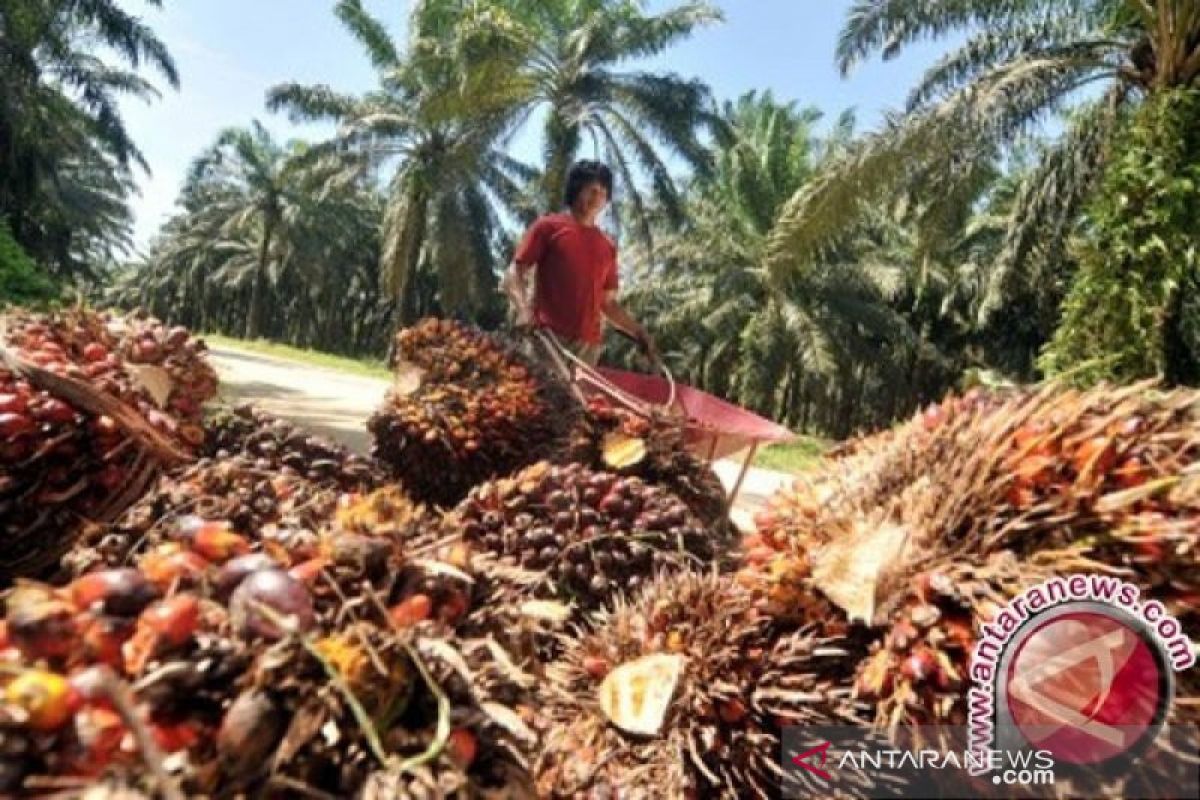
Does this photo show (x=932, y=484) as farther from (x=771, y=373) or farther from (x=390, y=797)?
(x=771, y=373)

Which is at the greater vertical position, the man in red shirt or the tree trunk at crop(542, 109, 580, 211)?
the tree trunk at crop(542, 109, 580, 211)

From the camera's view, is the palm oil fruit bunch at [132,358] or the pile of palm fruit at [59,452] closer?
the pile of palm fruit at [59,452]

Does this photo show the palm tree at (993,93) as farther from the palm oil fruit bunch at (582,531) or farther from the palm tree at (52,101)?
the palm tree at (52,101)

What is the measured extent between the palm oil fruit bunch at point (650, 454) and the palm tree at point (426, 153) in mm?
17658

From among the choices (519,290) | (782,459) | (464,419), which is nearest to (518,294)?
(519,290)

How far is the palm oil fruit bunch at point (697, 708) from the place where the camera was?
4.58ft

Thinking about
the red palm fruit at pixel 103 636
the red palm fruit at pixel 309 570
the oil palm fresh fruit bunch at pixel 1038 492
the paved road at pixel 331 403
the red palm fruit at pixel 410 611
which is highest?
the oil palm fresh fruit bunch at pixel 1038 492

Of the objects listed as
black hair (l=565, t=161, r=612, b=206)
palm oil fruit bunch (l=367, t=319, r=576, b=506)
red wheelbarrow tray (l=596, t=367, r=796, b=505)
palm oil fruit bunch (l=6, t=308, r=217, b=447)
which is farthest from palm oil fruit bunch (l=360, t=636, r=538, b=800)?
black hair (l=565, t=161, r=612, b=206)

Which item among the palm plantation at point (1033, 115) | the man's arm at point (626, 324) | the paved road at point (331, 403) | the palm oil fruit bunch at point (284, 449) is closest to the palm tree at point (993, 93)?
the palm plantation at point (1033, 115)

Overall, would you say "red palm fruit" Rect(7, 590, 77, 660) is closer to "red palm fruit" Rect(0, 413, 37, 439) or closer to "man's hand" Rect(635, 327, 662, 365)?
"red palm fruit" Rect(0, 413, 37, 439)

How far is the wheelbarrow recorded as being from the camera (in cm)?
331

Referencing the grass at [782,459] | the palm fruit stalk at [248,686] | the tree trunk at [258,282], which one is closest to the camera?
the palm fruit stalk at [248,686]

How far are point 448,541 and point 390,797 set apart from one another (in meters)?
0.37

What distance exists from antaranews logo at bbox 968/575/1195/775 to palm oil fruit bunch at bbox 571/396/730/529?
5.53 ft
